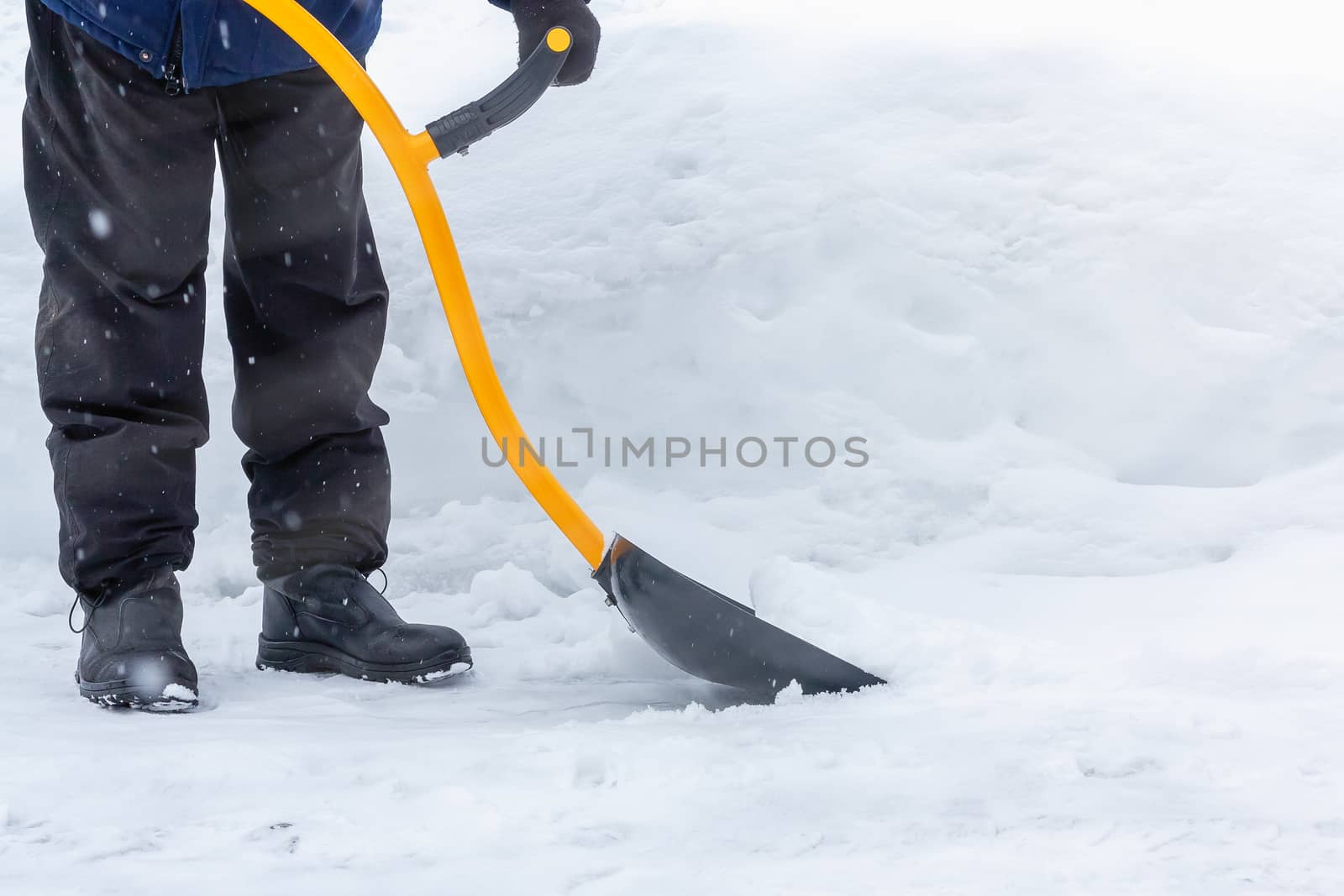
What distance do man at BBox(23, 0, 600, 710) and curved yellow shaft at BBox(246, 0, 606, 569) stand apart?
0.41 ft

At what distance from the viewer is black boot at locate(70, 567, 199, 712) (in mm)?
1188

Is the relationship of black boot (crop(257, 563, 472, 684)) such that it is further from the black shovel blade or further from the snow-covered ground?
the black shovel blade

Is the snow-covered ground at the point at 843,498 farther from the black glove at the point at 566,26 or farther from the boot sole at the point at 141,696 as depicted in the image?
the black glove at the point at 566,26

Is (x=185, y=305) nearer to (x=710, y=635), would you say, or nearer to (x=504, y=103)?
(x=504, y=103)

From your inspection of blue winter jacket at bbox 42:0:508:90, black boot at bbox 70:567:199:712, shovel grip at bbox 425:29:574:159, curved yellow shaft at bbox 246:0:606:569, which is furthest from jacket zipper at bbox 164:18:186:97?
black boot at bbox 70:567:199:712

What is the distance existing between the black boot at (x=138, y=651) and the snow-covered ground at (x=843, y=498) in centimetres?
4

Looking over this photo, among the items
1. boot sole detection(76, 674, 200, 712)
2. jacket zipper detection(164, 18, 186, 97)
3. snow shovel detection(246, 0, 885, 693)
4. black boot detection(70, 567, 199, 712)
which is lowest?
boot sole detection(76, 674, 200, 712)

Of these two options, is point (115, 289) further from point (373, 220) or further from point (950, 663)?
point (373, 220)

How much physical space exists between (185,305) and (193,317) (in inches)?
0.7

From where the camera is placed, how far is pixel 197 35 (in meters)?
1.21

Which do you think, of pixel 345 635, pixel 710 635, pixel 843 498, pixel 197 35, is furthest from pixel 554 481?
pixel 843 498

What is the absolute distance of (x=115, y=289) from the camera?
1255 mm

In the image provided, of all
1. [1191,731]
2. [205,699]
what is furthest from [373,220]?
[1191,731]

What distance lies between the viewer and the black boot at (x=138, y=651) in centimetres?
119
